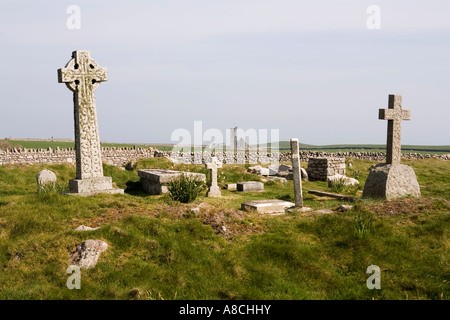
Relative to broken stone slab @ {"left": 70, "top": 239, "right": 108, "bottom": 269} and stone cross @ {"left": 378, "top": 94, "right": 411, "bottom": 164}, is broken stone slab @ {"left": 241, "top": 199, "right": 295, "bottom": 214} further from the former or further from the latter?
broken stone slab @ {"left": 70, "top": 239, "right": 108, "bottom": 269}

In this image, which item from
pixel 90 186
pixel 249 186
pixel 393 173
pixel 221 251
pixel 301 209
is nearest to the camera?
pixel 221 251

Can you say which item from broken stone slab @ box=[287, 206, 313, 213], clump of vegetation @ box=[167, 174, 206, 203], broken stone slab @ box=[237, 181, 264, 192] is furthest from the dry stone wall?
broken stone slab @ box=[287, 206, 313, 213]

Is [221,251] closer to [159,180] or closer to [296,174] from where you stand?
[296,174]

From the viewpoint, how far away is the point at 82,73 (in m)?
12.2

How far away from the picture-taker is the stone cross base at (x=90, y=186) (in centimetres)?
1201

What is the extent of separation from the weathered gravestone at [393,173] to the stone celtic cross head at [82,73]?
9010 mm

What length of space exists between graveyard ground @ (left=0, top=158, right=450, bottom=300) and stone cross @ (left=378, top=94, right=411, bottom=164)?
10.3 ft

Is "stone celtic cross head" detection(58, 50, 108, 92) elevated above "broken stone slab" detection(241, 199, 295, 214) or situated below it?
above

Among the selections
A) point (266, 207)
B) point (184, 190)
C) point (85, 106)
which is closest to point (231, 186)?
point (184, 190)

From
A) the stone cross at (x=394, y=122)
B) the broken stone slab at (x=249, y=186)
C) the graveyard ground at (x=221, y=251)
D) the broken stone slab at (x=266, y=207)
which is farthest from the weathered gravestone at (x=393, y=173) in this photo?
the broken stone slab at (x=249, y=186)

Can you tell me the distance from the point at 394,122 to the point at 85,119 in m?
10.1

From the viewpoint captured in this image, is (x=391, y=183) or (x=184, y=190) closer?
(x=391, y=183)

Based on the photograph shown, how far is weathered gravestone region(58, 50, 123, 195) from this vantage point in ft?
39.7
